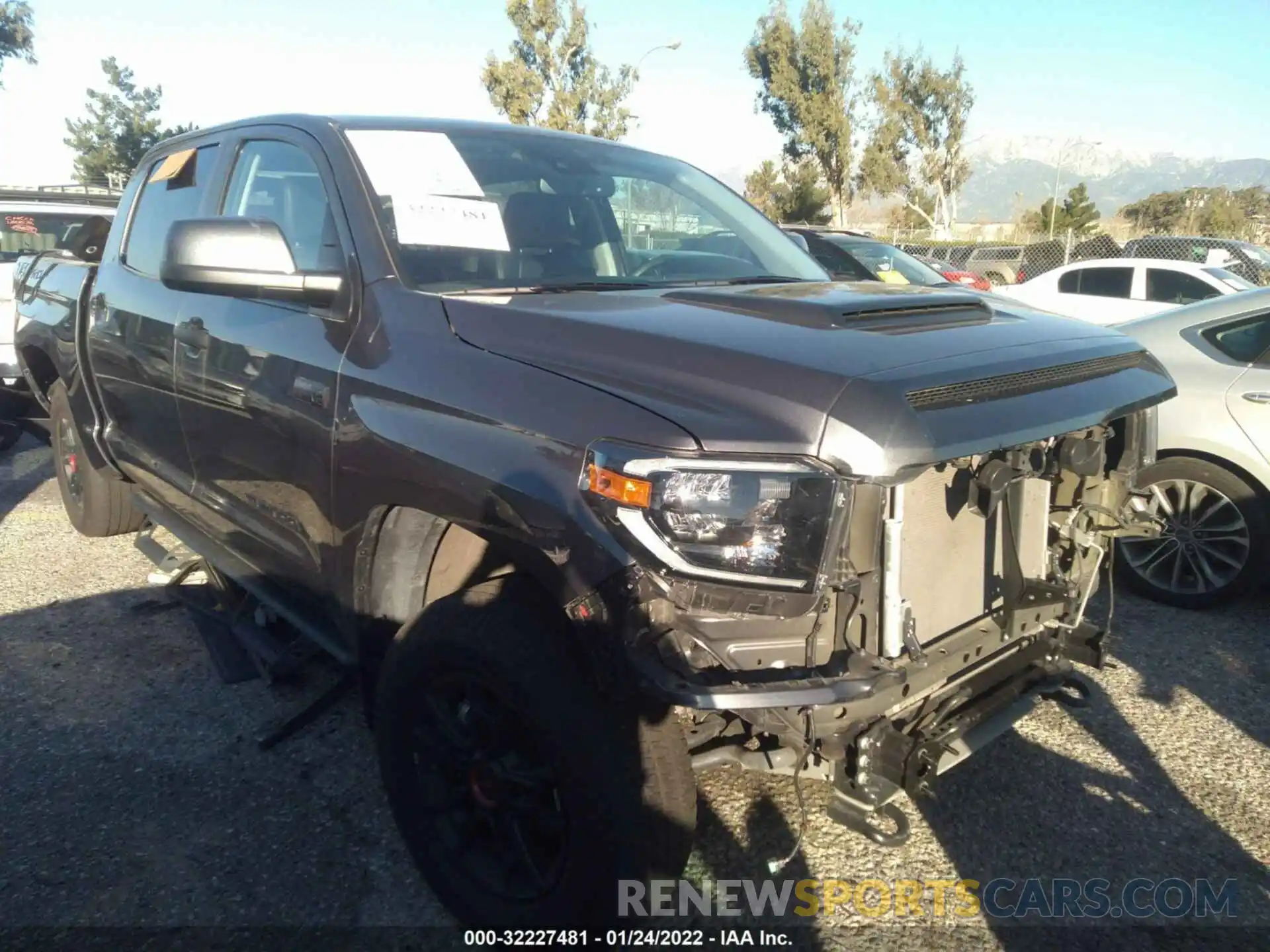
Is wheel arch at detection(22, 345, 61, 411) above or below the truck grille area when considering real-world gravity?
below

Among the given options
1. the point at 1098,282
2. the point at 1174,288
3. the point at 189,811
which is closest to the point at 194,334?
the point at 189,811

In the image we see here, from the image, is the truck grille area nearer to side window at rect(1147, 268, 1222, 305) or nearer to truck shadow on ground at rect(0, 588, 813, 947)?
truck shadow on ground at rect(0, 588, 813, 947)

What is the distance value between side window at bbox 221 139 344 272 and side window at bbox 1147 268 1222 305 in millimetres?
10939

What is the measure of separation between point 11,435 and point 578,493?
24.6ft

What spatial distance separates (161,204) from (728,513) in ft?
10.7

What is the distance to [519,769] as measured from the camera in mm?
2229

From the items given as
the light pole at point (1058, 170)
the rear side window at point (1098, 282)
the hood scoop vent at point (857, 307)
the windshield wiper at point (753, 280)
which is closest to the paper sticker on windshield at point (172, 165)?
the windshield wiper at point (753, 280)

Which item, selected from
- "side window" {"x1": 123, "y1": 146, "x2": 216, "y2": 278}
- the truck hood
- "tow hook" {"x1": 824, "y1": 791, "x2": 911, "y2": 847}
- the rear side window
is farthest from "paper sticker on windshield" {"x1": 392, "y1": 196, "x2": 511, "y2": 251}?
the rear side window

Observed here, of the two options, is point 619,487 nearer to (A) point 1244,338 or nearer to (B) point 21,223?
(A) point 1244,338

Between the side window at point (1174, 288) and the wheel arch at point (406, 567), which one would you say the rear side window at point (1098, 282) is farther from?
the wheel arch at point (406, 567)

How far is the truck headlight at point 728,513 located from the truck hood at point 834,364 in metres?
0.05

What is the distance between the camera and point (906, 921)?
8.34ft

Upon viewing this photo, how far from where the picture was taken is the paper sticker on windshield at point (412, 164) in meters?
2.77

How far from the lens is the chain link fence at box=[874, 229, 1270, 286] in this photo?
47.6 ft
